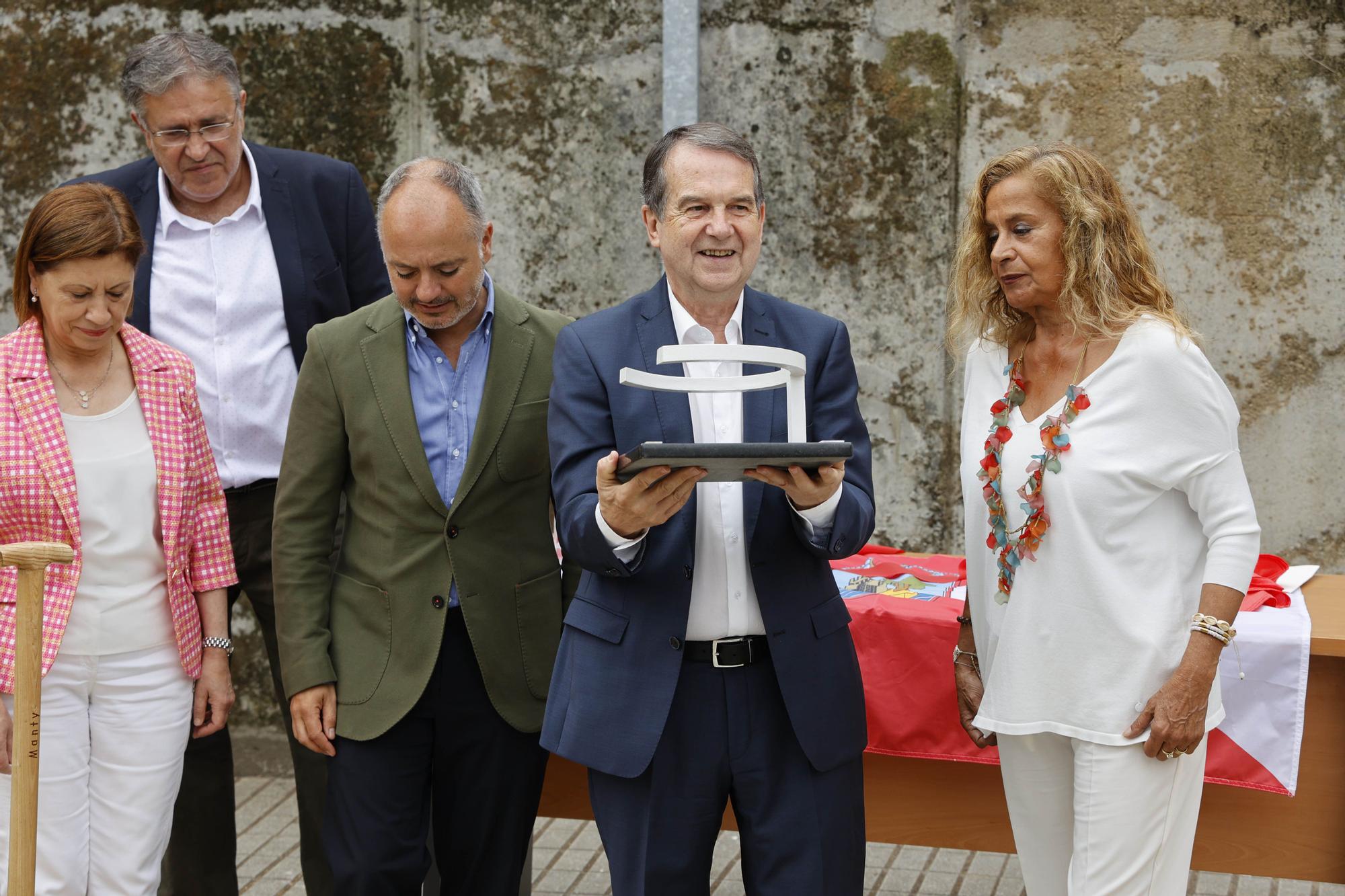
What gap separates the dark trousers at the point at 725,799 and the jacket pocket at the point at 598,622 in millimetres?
141

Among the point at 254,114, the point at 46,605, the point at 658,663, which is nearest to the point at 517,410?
the point at 658,663

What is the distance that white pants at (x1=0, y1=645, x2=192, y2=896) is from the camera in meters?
2.88

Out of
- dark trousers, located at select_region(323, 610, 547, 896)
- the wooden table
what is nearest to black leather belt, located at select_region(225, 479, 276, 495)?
dark trousers, located at select_region(323, 610, 547, 896)

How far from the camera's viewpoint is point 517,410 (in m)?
2.99

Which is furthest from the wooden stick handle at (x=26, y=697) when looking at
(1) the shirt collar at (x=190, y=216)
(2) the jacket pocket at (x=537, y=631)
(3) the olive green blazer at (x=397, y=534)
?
(1) the shirt collar at (x=190, y=216)

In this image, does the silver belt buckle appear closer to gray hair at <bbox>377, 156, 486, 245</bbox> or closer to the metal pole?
gray hair at <bbox>377, 156, 486, 245</bbox>

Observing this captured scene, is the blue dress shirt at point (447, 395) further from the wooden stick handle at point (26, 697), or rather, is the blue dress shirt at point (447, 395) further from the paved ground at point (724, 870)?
the paved ground at point (724, 870)

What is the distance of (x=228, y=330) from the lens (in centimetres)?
361

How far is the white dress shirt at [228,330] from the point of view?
360cm

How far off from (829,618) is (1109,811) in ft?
2.03

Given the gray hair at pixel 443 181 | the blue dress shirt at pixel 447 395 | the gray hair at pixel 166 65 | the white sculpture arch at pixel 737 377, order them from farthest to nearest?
the gray hair at pixel 166 65 → the blue dress shirt at pixel 447 395 → the gray hair at pixel 443 181 → the white sculpture arch at pixel 737 377

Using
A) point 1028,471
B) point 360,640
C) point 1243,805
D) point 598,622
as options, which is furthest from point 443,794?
point 1243,805

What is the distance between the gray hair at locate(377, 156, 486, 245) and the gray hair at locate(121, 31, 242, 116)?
89 cm

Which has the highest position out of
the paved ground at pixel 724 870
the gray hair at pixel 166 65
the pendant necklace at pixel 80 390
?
the gray hair at pixel 166 65
